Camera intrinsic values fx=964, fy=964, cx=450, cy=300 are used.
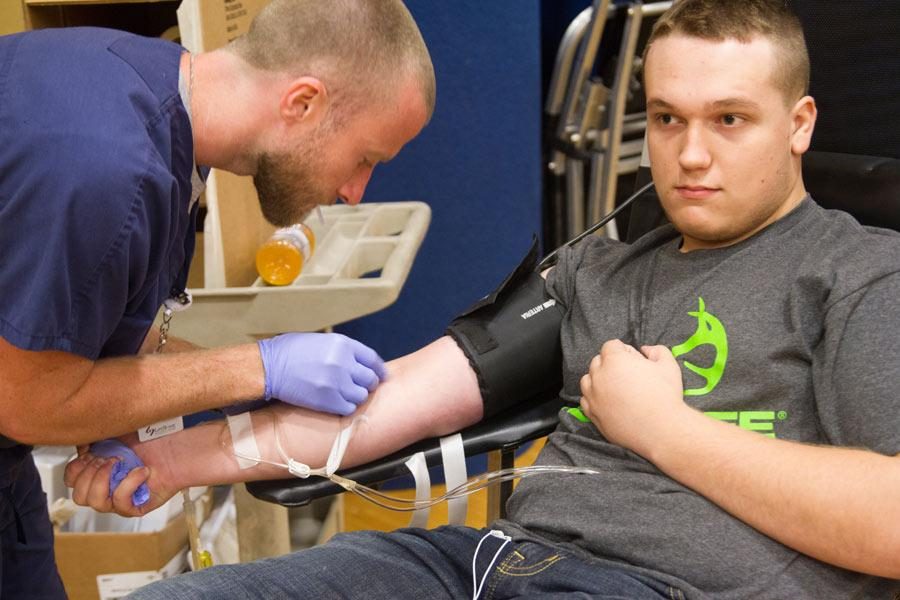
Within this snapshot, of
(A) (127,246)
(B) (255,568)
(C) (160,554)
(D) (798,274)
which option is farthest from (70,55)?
(C) (160,554)

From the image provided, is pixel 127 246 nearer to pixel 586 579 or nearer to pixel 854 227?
pixel 586 579

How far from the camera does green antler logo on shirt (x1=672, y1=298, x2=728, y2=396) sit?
122 cm

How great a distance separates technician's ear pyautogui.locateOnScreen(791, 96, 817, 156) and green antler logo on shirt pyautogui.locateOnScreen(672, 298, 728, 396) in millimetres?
252

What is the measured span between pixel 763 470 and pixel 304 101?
0.73 meters

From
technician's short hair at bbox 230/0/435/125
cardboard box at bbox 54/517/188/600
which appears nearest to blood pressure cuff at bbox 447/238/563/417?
technician's short hair at bbox 230/0/435/125

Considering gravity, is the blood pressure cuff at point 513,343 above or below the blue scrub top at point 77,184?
below

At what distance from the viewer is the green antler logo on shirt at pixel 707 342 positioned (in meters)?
1.22

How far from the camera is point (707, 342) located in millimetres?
1234

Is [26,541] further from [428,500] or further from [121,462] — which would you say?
[428,500]

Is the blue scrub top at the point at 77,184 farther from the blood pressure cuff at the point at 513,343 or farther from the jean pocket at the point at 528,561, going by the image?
the jean pocket at the point at 528,561

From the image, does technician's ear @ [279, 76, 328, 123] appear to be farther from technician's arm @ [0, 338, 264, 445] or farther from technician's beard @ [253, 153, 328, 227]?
technician's arm @ [0, 338, 264, 445]

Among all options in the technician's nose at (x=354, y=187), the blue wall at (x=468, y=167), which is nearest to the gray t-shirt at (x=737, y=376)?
the technician's nose at (x=354, y=187)

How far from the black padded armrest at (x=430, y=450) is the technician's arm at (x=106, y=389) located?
0.14 m

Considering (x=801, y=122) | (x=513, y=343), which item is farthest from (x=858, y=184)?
(x=513, y=343)
